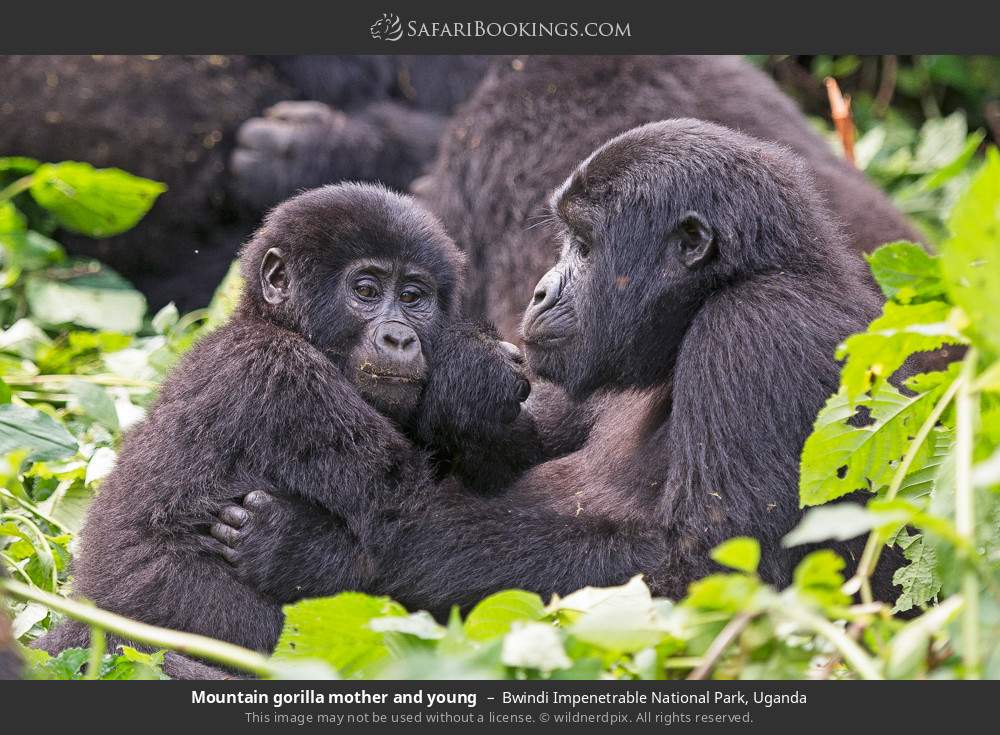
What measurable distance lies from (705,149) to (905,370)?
0.77 metres

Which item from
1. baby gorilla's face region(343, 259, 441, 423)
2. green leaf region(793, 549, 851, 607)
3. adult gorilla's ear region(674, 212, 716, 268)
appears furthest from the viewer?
baby gorilla's face region(343, 259, 441, 423)

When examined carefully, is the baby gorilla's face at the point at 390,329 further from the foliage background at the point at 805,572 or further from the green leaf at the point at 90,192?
the green leaf at the point at 90,192

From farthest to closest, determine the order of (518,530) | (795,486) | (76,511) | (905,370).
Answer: (76,511), (905,370), (518,530), (795,486)

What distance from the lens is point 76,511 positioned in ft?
12.4

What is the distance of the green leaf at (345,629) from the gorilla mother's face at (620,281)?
1192 mm

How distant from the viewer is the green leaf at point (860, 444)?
2555mm

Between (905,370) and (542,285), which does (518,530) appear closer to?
(542,285)

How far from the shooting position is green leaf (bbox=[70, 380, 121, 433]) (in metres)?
3.96

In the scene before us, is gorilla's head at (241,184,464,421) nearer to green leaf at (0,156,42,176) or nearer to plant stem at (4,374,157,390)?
plant stem at (4,374,157,390)

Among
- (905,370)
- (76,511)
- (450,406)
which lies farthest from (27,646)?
(905,370)

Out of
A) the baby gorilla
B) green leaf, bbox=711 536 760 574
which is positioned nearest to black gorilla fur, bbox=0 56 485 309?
the baby gorilla

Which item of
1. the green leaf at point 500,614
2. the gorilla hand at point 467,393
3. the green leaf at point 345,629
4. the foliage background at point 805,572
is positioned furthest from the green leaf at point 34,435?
the green leaf at point 500,614

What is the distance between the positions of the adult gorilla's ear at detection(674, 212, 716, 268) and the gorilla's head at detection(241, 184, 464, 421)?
720 millimetres
